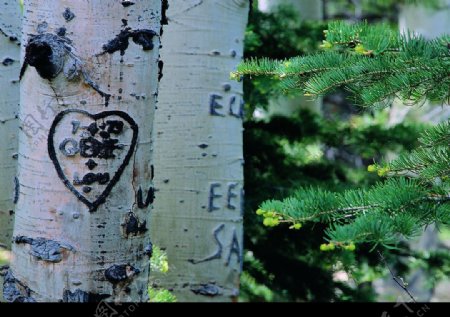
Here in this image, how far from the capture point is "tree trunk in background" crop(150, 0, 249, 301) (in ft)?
11.0

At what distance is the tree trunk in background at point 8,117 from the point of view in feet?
9.91

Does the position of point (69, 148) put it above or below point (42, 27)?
below

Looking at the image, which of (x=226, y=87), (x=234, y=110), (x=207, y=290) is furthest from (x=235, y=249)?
(x=226, y=87)

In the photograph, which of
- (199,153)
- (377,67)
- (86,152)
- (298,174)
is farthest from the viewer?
(298,174)

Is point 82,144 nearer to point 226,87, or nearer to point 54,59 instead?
point 54,59

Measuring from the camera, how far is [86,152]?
2189 mm

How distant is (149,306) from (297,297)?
2.44m

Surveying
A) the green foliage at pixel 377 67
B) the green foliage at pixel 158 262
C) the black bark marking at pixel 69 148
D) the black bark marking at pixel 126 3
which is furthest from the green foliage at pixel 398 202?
the green foliage at pixel 158 262

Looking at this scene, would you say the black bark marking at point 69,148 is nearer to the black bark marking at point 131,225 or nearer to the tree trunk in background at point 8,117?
the black bark marking at point 131,225

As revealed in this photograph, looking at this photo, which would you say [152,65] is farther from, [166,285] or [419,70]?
[166,285]

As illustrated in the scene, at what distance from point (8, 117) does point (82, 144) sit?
3.15 ft

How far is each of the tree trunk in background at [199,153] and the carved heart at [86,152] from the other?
112 centimetres

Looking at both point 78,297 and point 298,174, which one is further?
point 298,174

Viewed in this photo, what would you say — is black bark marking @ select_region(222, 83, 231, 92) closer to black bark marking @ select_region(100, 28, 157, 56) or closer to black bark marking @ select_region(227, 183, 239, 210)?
black bark marking @ select_region(227, 183, 239, 210)
